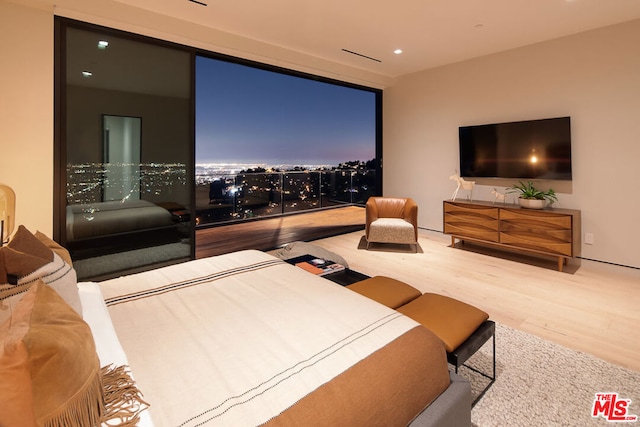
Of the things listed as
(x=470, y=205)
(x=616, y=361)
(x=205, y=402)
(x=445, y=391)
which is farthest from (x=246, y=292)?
(x=470, y=205)

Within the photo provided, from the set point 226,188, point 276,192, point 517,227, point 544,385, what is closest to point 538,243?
point 517,227

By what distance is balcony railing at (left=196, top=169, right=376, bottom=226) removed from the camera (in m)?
5.62

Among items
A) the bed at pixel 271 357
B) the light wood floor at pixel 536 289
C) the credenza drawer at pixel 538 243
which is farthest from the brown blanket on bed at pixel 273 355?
the credenza drawer at pixel 538 243

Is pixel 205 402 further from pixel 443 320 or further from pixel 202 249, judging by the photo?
pixel 202 249

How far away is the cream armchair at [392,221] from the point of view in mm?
4559

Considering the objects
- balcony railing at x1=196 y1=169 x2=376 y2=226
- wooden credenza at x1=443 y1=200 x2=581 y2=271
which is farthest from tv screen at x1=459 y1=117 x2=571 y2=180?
balcony railing at x1=196 y1=169 x2=376 y2=226

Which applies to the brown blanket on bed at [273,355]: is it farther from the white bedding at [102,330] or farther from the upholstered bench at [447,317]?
the upholstered bench at [447,317]

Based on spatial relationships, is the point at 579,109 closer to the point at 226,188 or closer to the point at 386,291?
the point at 386,291

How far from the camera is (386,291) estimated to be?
2.12 metres

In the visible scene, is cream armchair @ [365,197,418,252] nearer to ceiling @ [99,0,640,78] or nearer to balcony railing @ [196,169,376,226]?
balcony railing @ [196,169,376,226]

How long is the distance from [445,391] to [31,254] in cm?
167

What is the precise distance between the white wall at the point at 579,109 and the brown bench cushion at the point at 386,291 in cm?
307

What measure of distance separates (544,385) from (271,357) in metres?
1.63

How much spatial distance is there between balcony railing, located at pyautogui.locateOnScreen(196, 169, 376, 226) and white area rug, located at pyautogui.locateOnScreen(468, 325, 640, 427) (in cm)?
416
